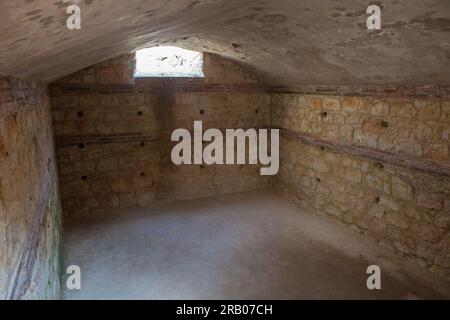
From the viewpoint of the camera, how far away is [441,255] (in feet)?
11.7

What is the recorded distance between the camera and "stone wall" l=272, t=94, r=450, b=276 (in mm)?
3564

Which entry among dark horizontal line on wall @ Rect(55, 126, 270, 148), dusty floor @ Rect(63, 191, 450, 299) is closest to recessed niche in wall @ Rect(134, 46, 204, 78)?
dark horizontal line on wall @ Rect(55, 126, 270, 148)

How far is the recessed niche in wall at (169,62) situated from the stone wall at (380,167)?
183 cm

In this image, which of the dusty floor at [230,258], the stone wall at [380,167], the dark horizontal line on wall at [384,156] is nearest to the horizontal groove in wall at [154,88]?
the stone wall at [380,167]

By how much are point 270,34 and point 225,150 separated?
116 inches

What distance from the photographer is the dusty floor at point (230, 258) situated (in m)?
3.35

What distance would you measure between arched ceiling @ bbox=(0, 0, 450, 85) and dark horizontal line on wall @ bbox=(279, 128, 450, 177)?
0.88 meters

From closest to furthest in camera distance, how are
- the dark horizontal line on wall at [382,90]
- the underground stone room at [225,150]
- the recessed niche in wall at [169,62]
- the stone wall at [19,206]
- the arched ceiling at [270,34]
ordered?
the stone wall at [19,206] < the arched ceiling at [270,34] < the underground stone room at [225,150] < the dark horizontal line on wall at [382,90] < the recessed niche in wall at [169,62]

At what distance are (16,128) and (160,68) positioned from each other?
13.9 feet

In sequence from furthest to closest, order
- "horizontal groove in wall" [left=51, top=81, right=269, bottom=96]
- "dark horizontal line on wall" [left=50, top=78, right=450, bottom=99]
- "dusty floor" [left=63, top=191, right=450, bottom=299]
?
"horizontal groove in wall" [left=51, top=81, right=269, bottom=96] → "dark horizontal line on wall" [left=50, top=78, right=450, bottom=99] → "dusty floor" [left=63, top=191, right=450, bottom=299]

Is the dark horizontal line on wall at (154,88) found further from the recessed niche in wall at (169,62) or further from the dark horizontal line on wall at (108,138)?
the dark horizontal line on wall at (108,138)

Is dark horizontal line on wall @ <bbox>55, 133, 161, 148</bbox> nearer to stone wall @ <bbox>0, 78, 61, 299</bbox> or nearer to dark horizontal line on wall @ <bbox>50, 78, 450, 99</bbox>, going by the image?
dark horizontal line on wall @ <bbox>50, 78, 450, 99</bbox>
